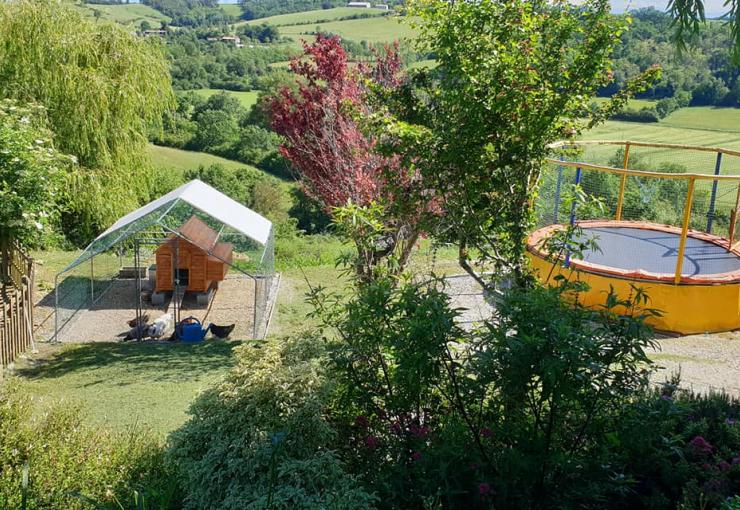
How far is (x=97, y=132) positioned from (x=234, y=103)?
4724cm

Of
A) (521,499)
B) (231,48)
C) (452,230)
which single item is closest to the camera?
(521,499)

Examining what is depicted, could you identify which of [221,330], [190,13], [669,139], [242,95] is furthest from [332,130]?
[190,13]

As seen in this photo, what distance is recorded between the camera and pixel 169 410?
29.0 feet

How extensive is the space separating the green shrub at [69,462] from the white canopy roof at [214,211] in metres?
6.47

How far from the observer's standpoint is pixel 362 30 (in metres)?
74.6

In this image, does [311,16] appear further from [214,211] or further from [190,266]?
[214,211]

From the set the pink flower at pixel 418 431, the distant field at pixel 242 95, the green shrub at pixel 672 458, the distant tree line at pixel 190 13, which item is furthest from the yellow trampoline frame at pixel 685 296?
the distant tree line at pixel 190 13

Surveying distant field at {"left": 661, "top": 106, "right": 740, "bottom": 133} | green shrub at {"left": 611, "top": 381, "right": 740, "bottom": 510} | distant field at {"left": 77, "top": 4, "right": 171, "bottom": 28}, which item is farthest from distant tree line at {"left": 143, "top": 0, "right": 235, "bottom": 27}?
green shrub at {"left": 611, "top": 381, "right": 740, "bottom": 510}

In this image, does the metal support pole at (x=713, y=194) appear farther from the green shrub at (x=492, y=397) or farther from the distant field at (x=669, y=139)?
the distant field at (x=669, y=139)

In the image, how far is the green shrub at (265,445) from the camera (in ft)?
15.1

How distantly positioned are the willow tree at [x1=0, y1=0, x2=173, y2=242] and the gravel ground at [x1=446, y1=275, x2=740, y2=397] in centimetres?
868

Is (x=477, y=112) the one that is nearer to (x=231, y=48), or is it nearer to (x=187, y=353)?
(x=187, y=353)

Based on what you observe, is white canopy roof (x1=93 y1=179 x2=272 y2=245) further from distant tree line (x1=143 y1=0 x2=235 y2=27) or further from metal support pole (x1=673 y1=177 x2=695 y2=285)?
distant tree line (x1=143 y1=0 x2=235 y2=27)

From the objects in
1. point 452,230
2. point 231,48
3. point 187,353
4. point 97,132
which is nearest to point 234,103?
point 231,48
